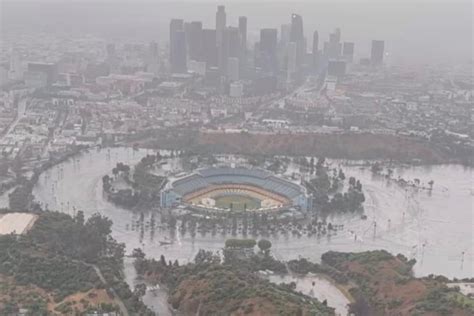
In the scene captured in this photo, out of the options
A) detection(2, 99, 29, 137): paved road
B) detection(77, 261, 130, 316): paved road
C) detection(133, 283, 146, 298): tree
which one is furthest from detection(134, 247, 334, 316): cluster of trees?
detection(2, 99, 29, 137): paved road

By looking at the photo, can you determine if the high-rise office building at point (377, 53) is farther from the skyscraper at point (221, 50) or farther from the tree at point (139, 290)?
the tree at point (139, 290)

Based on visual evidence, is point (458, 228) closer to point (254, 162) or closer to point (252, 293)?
point (254, 162)

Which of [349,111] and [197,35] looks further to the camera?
[197,35]

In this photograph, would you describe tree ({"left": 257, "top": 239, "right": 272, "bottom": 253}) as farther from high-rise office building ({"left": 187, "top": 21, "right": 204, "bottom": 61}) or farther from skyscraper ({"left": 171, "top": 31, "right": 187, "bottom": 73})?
skyscraper ({"left": 171, "top": 31, "right": 187, "bottom": 73})

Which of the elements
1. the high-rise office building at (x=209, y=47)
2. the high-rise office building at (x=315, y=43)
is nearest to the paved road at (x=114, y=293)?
the high-rise office building at (x=209, y=47)

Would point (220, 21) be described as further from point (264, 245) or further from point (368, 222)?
point (264, 245)

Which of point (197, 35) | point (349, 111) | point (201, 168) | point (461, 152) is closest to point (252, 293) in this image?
point (201, 168)
